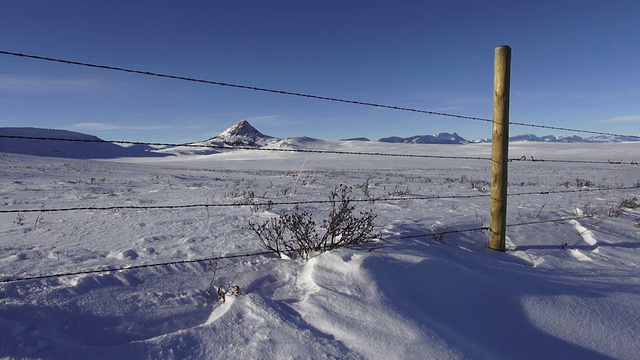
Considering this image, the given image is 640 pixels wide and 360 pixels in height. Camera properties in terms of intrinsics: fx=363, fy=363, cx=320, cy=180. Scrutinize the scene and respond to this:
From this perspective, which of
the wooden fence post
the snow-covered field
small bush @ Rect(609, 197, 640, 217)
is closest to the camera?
the snow-covered field

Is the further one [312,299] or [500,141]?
[500,141]

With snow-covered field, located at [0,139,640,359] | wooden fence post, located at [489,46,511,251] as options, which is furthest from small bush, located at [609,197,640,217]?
wooden fence post, located at [489,46,511,251]

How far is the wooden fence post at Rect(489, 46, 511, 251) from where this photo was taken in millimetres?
4348

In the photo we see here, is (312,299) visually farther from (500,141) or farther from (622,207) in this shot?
(622,207)

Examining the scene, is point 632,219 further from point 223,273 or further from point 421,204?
point 223,273

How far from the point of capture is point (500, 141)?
14.6 ft

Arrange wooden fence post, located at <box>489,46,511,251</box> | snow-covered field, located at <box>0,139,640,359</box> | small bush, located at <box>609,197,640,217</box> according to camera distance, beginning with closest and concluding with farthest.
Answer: snow-covered field, located at <box>0,139,640,359</box> < wooden fence post, located at <box>489,46,511,251</box> < small bush, located at <box>609,197,640,217</box>

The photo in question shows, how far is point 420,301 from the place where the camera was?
2883 millimetres

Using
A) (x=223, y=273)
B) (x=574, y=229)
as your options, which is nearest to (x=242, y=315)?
(x=223, y=273)

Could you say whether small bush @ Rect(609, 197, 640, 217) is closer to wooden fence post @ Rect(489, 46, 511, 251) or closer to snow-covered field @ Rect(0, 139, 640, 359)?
snow-covered field @ Rect(0, 139, 640, 359)

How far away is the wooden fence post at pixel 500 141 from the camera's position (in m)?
4.35

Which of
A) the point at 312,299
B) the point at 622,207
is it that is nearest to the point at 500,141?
the point at 312,299

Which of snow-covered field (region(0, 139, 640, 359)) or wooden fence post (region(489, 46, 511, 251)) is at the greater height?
wooden fence post (region(489, 46, 511, 251))

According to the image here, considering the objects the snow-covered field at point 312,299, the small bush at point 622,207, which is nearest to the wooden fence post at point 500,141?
the snow-covered field at point 312,299
